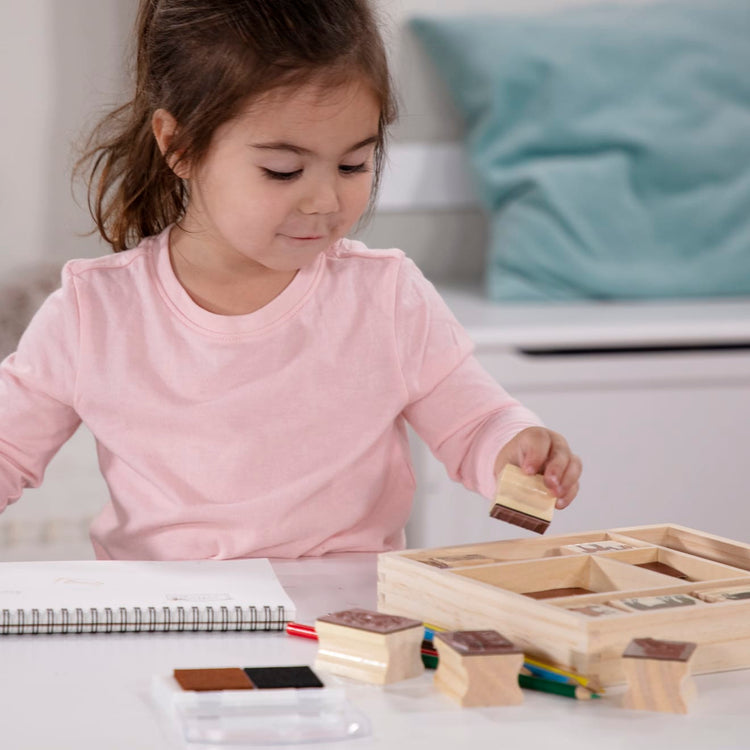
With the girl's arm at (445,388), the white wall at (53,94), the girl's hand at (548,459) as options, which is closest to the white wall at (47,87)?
the white wall at (53,94)

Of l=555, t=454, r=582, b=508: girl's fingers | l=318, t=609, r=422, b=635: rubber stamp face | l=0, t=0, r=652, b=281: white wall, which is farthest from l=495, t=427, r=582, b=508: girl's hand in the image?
l=0, t=0, r=652, b=281: white wall

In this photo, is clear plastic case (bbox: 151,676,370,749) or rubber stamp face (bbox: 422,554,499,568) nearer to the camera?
clear plastic case (bbox: 151,676,370,749)

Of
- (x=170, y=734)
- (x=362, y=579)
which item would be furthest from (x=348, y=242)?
(x=170, y=734)

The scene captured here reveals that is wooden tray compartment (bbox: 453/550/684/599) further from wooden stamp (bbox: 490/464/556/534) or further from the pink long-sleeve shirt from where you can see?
the pink long-sleeve shirt

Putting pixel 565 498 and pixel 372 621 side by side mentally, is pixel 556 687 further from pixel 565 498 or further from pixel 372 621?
pixel 565 498

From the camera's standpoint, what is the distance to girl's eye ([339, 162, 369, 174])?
3.43ft

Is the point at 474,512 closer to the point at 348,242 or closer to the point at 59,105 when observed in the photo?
the point at 348,242

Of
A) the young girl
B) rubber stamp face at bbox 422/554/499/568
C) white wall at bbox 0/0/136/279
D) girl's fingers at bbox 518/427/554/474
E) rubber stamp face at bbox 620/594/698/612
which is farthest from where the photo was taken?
white wall at bbox 0/0/136/279

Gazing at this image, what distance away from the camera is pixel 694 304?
7.20ft

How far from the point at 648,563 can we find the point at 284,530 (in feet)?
1.22

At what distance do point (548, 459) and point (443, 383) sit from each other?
0.72 ft

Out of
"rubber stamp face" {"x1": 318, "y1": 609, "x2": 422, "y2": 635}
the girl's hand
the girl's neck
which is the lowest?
"rubber stamp face" {"x1": 318, "y1": 609, "x2": 422, "y2": 635}

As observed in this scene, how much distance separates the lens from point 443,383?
118 centimetres

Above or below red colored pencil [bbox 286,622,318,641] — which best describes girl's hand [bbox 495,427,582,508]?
above
